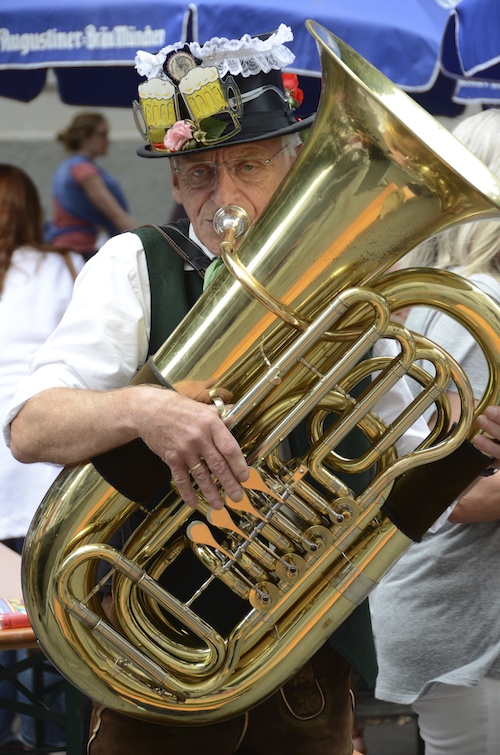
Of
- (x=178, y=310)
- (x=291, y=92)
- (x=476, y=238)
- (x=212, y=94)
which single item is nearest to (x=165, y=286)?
(x=178, y=310)

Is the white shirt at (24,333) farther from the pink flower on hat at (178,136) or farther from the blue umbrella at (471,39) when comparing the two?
the pink flower on hat at (178,136)

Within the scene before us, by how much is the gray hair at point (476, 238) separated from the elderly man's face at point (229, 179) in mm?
567

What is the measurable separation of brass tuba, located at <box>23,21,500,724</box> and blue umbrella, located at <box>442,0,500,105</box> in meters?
2.81

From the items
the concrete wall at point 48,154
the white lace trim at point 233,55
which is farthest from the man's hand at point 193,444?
the concrete wall at point 48,154

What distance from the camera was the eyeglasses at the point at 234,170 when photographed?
6.96ft

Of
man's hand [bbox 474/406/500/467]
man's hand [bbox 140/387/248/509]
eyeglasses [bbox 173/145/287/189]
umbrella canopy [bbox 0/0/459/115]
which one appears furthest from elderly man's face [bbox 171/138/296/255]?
umbrella canopy [bbox 0/0/459/115]

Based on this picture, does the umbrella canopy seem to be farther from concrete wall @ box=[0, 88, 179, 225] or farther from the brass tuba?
the brass tuba

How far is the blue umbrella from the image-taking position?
4.41m

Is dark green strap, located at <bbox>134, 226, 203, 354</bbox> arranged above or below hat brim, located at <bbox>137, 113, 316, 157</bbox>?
below

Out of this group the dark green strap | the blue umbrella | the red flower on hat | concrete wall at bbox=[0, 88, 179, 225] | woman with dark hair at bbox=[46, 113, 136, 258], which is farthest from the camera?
concrete wall at bbox=[0, 88, 179, 225]

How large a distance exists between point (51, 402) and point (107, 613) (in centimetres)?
41

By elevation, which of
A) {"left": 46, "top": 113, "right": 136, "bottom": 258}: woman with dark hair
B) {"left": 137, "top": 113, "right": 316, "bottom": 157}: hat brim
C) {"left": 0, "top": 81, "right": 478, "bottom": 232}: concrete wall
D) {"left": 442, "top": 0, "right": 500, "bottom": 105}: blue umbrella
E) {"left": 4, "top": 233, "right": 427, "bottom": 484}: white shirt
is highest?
{"left": 442, "top": 0, "right": 500, "bottom": 105}: blue umbrella

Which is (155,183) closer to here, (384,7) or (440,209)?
(384,7)

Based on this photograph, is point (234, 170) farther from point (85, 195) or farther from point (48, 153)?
point (48, 153)
